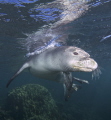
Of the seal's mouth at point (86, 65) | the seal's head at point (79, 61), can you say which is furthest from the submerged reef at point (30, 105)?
the seal's mouth at point (86, 65)

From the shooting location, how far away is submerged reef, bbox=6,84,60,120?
30.2 feet

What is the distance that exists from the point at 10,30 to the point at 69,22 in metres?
4.77

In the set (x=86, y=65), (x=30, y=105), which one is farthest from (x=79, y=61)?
(x=30, y=105)

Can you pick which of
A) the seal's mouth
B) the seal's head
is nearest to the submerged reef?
the seal's head

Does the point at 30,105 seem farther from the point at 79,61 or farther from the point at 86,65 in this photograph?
the point at 86,65

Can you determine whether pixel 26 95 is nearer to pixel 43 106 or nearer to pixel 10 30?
pixel 43 106

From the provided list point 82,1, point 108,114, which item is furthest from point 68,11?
point 108,114

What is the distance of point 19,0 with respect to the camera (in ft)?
21.2

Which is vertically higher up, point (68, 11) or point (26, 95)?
point (68, 11)

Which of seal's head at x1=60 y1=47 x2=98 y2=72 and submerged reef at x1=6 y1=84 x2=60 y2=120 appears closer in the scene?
seal's head at x1=60 y1=47 x2=98 y2=72

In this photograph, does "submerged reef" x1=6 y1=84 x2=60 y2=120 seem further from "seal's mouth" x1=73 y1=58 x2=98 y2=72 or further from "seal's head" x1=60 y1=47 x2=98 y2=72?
"seal's mouth" x1=73 y1=58 x2=98 y2=72

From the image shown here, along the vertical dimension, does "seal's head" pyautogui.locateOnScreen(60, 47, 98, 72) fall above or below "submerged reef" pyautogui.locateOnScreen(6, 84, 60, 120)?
above

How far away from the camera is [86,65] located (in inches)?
128

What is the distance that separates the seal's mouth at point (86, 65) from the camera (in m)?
3.19
